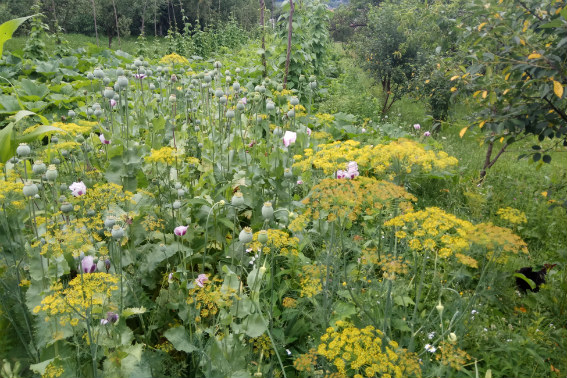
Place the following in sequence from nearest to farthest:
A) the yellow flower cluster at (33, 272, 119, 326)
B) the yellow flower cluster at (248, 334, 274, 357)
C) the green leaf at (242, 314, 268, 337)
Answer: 1. the yellow flower cluster at (33, 272, 119, 326)
2. the green leaf at (242, 314, 268, 337)
3. the yellow flower cluster at (248, 334, 274, 357)

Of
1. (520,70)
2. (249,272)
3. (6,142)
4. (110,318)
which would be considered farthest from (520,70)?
(6,142)

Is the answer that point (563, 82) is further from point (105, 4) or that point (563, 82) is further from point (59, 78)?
point (105, 4)

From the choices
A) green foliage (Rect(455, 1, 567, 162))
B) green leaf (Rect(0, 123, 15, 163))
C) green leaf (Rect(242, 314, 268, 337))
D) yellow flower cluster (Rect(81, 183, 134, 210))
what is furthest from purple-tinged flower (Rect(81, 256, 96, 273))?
green foliage (Rect(455, 1, 567, 162))

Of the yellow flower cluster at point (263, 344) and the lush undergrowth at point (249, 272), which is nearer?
the lush undergrowth at point (249, 272)

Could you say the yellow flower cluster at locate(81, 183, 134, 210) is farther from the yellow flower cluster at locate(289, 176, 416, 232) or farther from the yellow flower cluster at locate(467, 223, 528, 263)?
the yellow flower cluster at locate(467, 223, 528, 263)

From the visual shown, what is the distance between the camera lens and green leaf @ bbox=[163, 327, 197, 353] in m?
1.45

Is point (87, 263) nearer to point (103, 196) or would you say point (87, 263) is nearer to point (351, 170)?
point (103, 196)

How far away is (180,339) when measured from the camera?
1.49 m

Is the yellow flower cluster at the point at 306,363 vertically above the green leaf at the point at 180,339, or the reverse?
the yellow flower cluster at the point at 306,363

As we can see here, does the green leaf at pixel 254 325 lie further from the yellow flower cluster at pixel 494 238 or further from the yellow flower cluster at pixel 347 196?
the yellow flower cluster at pixel 494 238

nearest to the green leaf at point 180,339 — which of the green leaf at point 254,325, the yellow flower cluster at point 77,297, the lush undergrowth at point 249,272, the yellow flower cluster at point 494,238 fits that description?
the lush undergrowth at point 249,272

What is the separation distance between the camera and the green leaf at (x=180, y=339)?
145cm

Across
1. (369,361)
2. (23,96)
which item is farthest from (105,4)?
(369,361)

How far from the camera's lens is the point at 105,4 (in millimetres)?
19016
